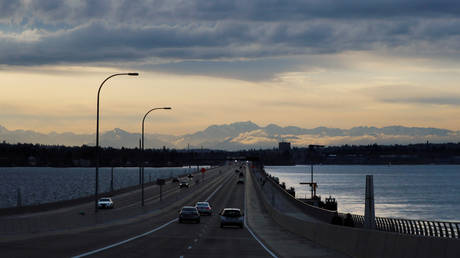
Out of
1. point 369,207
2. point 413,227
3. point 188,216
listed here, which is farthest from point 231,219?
point 369,207

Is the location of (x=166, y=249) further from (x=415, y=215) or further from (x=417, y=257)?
(x=415, y=215)

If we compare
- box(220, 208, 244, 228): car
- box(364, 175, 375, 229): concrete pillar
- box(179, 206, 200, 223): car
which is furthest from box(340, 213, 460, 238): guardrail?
box(179, 206, 200, 223): car

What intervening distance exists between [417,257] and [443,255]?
5.58 feet

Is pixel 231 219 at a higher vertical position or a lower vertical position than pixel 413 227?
higher

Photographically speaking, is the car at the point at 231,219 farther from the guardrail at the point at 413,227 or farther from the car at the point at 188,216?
the guardrail at the point at 413,227

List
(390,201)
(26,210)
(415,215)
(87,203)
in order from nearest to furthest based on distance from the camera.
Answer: (26,210) < (87,203) < (415,215) < (390,201)

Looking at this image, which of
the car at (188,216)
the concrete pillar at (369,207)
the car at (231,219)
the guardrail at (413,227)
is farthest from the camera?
the car at (188,216)

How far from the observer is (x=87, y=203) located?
10038cm

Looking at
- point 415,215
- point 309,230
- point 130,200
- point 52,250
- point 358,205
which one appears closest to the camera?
point 52,250

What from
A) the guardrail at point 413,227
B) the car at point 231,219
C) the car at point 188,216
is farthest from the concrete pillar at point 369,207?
the car at point 188,216

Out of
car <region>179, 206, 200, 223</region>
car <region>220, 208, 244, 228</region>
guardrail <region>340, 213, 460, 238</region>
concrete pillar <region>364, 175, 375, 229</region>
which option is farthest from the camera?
car <region>179, 206, 200, 223</region>

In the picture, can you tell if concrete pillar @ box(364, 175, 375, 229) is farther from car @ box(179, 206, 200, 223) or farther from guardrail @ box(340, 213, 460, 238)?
car @ box(179, 206, 200, 223)

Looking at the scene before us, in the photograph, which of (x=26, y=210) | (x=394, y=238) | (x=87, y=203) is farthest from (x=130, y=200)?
(x=394, y=238)

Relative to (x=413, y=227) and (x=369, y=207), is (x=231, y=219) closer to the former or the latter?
(x=413, y=227)
